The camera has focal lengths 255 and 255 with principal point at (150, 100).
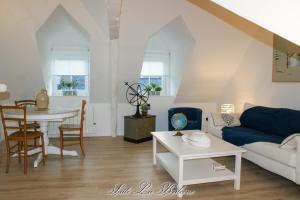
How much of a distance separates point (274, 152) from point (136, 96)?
310cm

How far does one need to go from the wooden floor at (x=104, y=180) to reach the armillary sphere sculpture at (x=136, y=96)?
4.47ft

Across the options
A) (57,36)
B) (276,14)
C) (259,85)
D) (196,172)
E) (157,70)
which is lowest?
(196,172)

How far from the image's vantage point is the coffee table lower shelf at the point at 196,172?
2859 mm

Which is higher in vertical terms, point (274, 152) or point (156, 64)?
point (156, 64)

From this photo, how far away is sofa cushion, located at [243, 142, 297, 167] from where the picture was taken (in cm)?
282

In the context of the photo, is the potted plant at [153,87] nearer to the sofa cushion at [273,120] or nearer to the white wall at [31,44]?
the white wall at [31,44]

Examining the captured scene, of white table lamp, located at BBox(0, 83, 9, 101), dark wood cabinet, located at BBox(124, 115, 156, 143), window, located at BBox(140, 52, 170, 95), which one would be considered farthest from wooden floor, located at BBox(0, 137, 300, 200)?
window, located at BBox(140, 52, 170, 95)

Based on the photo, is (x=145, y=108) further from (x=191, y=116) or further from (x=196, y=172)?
(x=196, y=172)

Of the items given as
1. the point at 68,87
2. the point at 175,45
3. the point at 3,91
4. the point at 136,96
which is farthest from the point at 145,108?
the point at 3,91

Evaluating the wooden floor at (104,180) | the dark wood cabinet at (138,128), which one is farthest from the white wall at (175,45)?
the wooden floor at (104,180)

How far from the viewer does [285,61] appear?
436cm

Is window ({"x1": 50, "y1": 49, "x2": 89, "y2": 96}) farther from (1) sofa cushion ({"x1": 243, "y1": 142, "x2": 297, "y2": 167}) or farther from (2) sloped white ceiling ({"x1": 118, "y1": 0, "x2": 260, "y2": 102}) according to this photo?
(1) sofa cushion ({"x1": 243, "y1": 142, "x2": 297, "y2": 167})

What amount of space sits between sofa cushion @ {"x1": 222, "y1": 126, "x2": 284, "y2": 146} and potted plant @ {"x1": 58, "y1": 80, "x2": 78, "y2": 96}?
3.25 m

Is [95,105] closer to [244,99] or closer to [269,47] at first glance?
[244,99]
